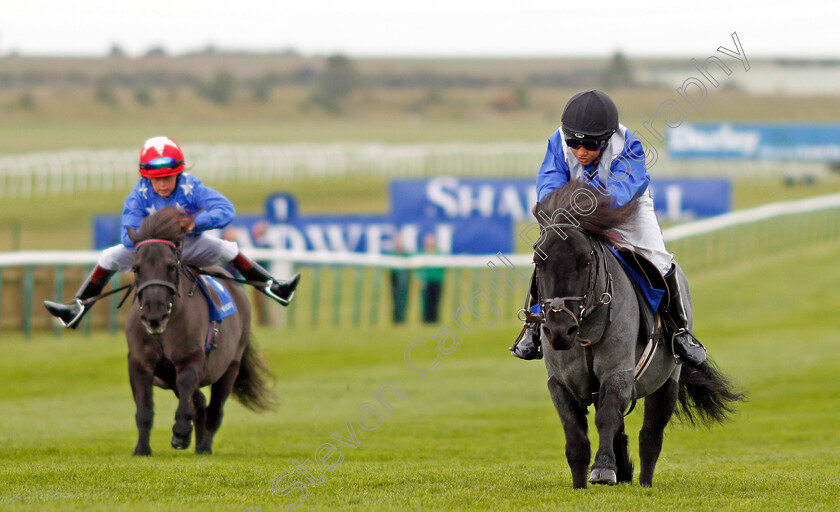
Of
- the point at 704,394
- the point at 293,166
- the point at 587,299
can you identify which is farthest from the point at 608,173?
the point at 293,166

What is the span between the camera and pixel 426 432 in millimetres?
10227

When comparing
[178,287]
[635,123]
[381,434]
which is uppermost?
[635,123]

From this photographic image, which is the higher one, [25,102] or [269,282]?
[25,102]

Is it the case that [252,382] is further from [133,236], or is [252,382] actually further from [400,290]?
[400,290]

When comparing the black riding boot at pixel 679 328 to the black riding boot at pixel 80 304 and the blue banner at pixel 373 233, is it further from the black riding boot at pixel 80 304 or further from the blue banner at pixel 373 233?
the blue banner at pixel 373 233

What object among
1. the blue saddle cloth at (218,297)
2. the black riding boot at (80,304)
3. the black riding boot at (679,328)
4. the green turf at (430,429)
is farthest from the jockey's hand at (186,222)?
the black riding boot at (679,328)

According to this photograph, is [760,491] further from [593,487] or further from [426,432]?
[426,432]

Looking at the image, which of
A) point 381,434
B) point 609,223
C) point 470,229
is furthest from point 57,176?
point 609,223

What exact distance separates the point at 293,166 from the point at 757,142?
1707 centimetres

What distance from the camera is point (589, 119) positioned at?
5.72 m

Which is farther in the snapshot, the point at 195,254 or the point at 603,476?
the point at 195,254

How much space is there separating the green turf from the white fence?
727 inches

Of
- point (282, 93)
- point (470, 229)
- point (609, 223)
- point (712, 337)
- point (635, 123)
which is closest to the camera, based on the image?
point (609, 223)

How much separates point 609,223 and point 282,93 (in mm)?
72310
